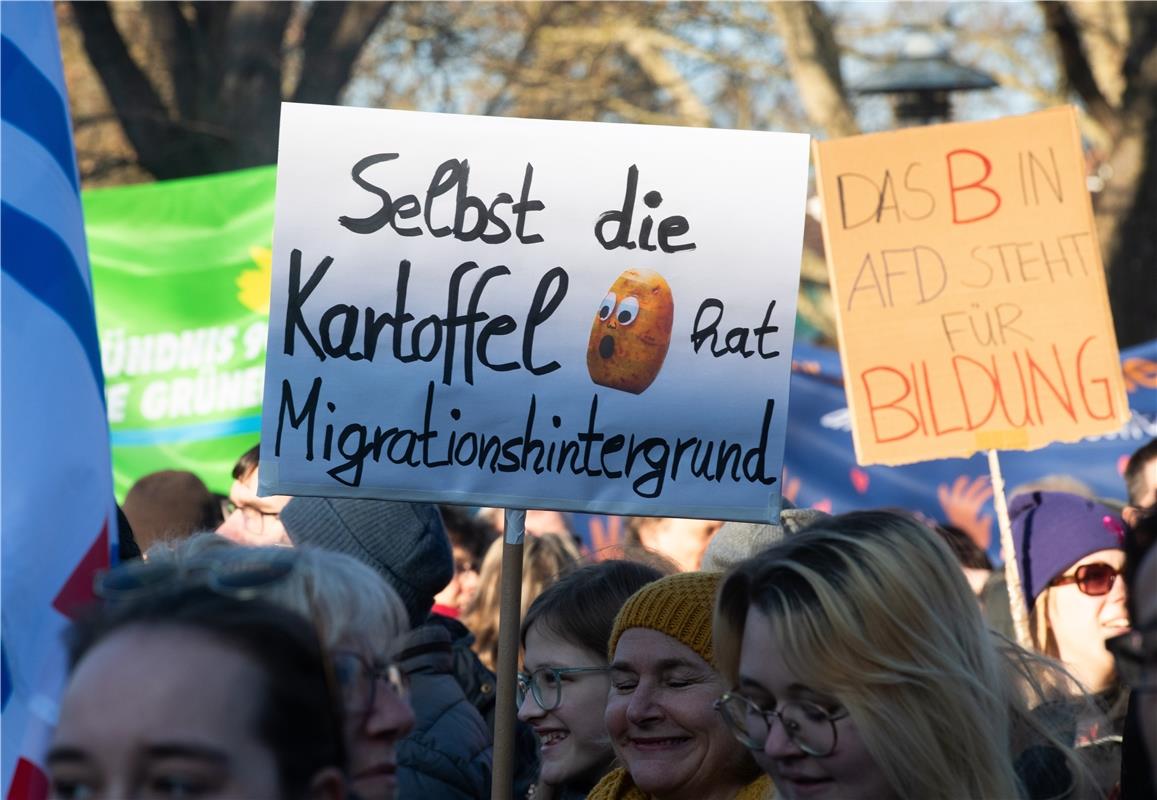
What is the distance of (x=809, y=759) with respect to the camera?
2.31m

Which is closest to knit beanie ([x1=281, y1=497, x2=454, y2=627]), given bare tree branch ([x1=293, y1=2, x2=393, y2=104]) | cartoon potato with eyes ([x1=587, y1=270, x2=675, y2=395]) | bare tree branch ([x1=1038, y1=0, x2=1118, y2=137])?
cartoon potato with eyes ([x1=587, y1=270, x2=675, y2=395])

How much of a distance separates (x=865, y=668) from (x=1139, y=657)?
69 centimetres

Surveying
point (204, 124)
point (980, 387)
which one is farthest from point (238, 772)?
point (204, 124)

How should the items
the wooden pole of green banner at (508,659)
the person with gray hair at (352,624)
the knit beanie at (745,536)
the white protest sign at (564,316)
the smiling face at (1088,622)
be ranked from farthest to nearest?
the smiling face at (1088,622), the knit beanie at (745,536), the white protest sign at (564,316), the wooden pole of green banner at (508,659), the person with gray hair at (352,624)

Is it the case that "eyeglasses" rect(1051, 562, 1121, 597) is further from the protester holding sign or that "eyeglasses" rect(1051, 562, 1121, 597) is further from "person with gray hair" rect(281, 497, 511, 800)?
the protester holding sign

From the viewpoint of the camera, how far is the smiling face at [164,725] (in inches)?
61.8

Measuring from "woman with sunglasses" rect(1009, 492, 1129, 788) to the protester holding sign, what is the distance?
2.83 meters

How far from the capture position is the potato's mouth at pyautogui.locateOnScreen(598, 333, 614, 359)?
321 centimetres

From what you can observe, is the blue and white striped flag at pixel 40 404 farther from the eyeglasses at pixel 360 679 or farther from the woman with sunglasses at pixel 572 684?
the woman with sunglasses at pixel 572 684

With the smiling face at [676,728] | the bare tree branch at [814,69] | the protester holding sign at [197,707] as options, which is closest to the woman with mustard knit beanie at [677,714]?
the smiling face at [676,728]

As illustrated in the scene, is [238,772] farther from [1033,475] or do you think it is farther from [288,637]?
[1033,475]

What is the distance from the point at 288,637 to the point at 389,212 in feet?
5.18

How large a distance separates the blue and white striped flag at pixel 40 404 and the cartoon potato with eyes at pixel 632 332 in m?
0.94

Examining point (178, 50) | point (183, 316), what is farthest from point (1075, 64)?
point (183, 316)
